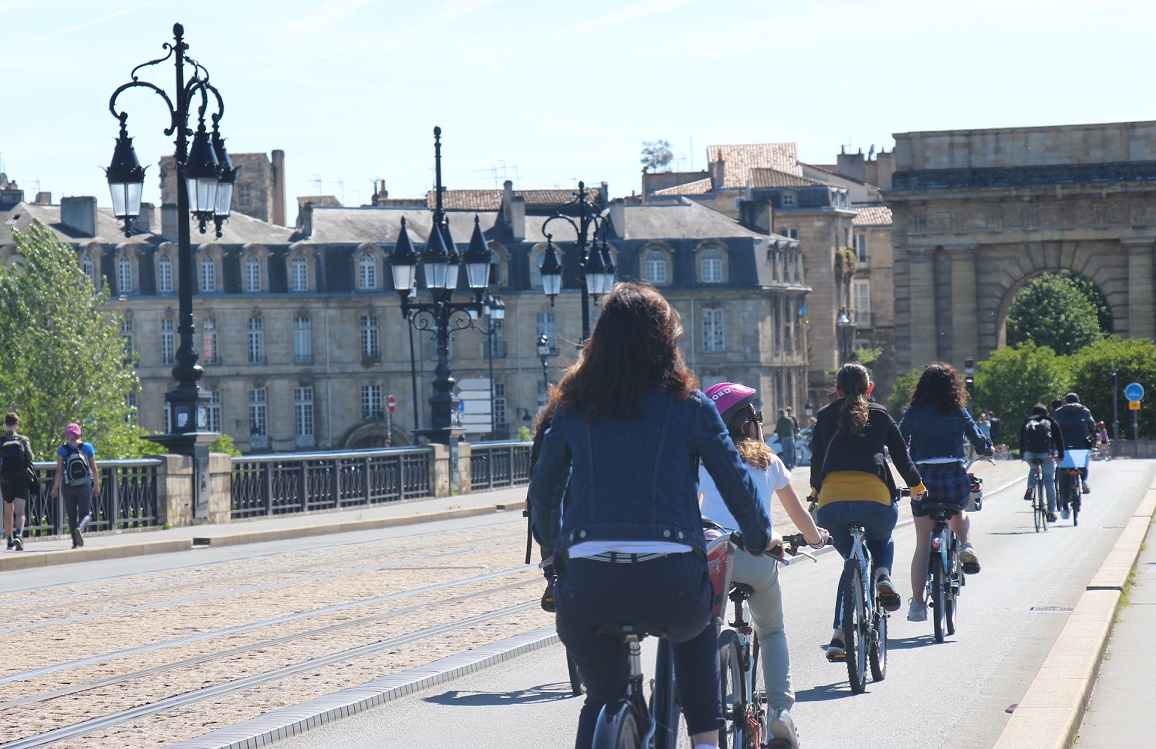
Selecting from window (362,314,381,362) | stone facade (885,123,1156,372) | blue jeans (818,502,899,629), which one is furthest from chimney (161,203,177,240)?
blue jeans (818,502,899,629)

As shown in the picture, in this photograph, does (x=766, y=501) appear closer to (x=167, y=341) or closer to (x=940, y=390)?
(x=940, y=390)

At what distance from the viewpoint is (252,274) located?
79.5m

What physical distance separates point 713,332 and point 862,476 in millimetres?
73014

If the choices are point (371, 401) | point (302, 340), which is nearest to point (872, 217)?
point (371, 401)

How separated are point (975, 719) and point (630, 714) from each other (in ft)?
12.6

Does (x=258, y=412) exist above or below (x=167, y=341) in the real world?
below

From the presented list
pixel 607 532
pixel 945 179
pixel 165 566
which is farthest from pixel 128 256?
pixel 607 532

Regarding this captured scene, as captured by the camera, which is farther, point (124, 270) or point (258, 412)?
point (258, 412)

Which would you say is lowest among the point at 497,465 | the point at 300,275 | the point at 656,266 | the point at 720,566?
the point at 497,465

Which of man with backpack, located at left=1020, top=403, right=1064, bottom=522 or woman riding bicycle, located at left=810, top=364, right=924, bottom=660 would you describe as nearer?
woman riding bicycle, located at left=810, top=364, right=924, bottom=660

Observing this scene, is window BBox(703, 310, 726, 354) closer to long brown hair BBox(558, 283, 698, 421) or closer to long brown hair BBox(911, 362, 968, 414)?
long brown hair BBox(911, 362, 968, 414)

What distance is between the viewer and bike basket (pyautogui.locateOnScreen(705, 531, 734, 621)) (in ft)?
19.3

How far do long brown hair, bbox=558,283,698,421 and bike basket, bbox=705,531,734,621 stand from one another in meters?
0.64

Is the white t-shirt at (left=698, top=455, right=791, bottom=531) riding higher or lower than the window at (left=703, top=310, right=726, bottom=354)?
lower
